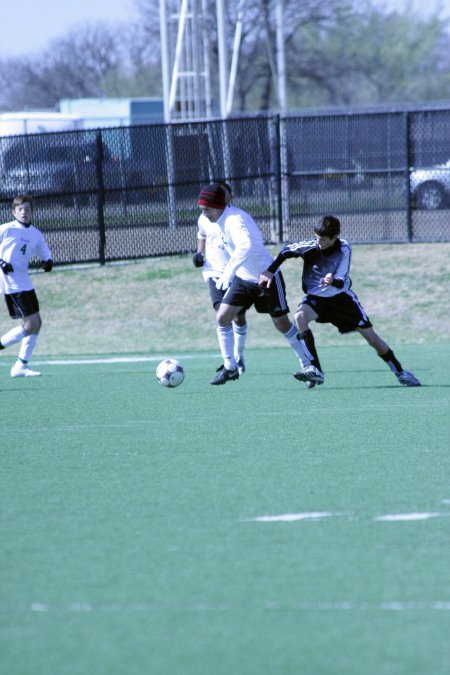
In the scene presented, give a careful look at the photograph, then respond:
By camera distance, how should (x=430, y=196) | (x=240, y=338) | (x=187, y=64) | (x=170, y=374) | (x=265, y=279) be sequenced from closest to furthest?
(x=265, y=279)
(x=170, y=374)
(x=240, y=338)
(x=430, y=196)
(x=187, y=64)

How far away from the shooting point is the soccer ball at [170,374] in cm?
1274

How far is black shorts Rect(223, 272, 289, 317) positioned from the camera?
1248 cm

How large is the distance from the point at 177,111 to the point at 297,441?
18.5m

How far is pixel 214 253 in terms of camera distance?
13.9 m

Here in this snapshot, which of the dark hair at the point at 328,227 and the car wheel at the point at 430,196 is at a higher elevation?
the dark hair at the point at 328,227

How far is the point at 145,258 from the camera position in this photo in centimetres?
2122

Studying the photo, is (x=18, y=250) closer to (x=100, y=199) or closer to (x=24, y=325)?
(x=24, y=325)

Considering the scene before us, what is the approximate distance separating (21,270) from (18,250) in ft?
0.79


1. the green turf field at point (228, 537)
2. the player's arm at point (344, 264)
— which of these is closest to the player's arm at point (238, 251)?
the player's arm at point (344, 264)

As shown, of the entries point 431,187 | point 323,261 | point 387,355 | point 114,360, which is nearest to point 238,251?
point 323,261

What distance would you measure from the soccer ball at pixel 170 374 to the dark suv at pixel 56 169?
8165 mm

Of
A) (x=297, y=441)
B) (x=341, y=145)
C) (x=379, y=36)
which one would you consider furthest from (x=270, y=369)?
(x=379, y=36)

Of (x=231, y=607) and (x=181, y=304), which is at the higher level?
(x=231, y=607)

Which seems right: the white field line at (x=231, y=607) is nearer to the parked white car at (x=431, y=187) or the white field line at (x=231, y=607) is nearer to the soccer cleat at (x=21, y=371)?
the soccer cleat at (x=21, y=371)
